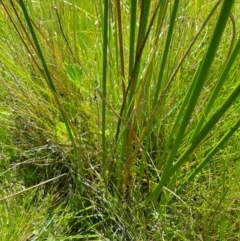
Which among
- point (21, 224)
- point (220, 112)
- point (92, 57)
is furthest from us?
point (92, 57)

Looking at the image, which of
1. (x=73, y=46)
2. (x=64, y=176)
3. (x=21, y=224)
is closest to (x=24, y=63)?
(x=73, y=46)

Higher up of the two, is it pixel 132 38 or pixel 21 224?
pixel 132 38

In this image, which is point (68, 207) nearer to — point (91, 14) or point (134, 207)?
point (134, 207)

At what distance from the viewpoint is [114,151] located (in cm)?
82

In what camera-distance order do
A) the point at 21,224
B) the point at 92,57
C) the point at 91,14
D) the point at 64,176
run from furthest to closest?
the point at 91,14, the point at 92,57, the point at 64,176, the point at 21,224

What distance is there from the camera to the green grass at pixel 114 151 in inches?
29.2

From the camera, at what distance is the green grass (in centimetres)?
74

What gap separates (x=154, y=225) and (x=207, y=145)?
0.74 feet

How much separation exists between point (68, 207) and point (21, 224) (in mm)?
109

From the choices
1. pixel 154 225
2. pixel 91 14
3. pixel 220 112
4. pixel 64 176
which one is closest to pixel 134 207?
pixel 154 225

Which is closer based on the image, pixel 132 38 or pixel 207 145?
pixel 132 38

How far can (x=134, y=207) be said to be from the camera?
80 cm

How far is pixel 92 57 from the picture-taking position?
3.35ft

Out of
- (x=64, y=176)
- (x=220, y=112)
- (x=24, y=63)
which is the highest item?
(x=220, y=112)
